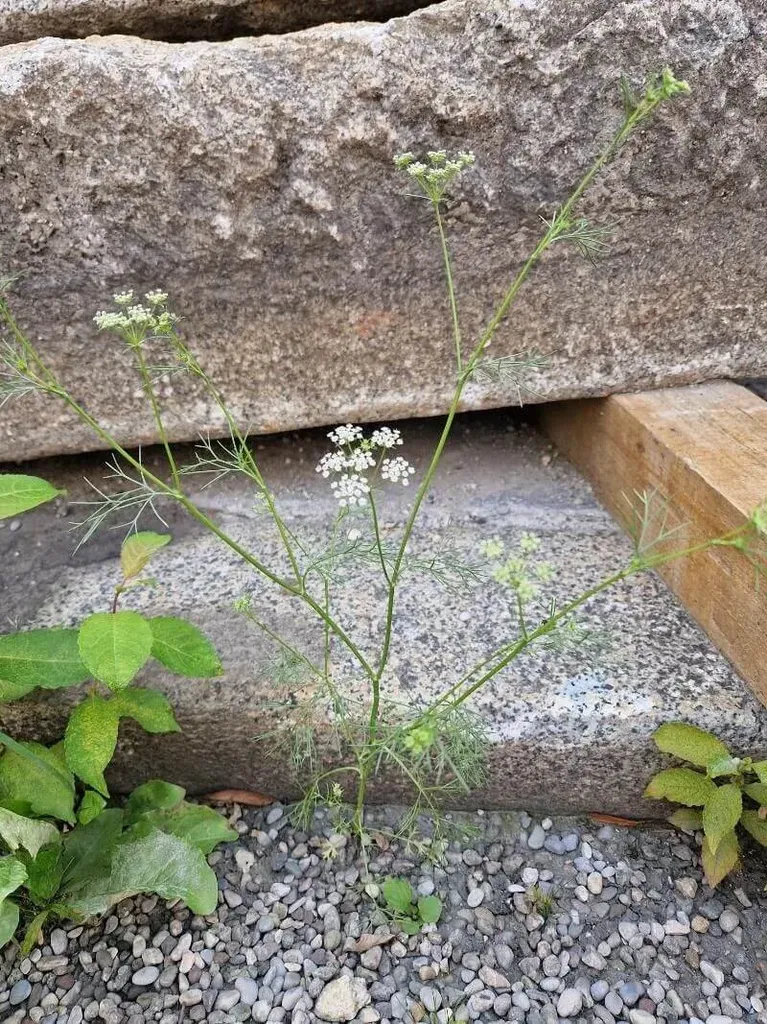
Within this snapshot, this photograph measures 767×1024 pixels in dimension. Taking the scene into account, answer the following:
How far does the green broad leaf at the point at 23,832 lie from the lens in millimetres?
1203

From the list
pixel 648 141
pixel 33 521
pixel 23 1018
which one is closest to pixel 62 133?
pixel 33 521

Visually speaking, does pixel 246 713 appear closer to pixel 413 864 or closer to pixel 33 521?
pixel 413 864

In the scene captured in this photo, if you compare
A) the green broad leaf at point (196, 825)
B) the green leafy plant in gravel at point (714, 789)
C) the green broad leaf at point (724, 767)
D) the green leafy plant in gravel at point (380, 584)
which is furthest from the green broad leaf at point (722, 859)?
the green broad leaf at point (196, 825)

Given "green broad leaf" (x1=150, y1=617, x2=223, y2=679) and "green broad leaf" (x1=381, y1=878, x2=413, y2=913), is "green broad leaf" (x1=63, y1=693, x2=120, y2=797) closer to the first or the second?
"green broad leaf" (x1=150, y1=617, x2=223, y2=679)

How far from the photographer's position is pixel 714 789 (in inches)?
53.7

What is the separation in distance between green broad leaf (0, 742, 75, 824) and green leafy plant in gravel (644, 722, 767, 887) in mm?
1045

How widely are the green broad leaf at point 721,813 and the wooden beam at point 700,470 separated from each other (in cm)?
19

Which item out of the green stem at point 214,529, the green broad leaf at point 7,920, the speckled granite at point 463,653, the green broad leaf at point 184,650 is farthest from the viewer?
the speckled granite at point 463,653

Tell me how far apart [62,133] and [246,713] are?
1.23 metres

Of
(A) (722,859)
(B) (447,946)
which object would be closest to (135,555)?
(B) (447,946)

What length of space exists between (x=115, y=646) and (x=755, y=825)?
1.15 m

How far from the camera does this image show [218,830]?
4.63 feet

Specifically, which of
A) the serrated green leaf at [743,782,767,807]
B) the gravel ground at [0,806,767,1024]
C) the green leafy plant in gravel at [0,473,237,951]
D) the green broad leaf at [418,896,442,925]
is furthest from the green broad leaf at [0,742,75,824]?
the serrated green leaf at [743,782,767,807]

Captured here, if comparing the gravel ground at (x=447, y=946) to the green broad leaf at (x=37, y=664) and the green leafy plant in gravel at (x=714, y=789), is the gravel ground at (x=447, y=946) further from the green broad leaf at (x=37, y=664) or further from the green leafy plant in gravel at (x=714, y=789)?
the green broad leaf at (x=37, y=664)
